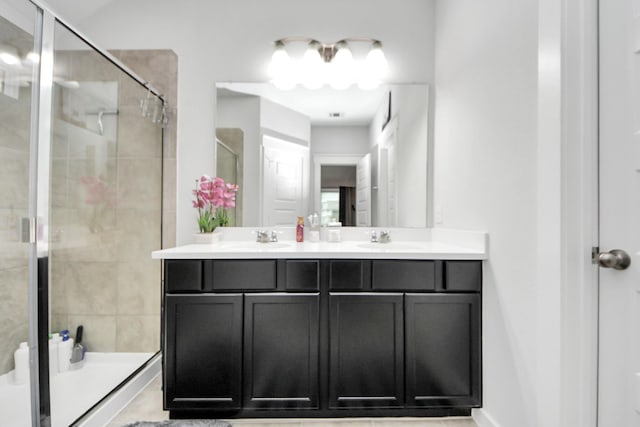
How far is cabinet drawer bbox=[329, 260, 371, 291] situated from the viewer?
5.57ft

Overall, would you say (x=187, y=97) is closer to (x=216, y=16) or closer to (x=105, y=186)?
(x=216, y=16)

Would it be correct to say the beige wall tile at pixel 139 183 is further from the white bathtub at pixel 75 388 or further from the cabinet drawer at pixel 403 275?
the cabinet drawer at pixel 403 275

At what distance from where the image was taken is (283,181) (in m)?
2.35

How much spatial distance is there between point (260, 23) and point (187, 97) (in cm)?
72

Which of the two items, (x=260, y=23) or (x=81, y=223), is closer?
(x=81, y=223)

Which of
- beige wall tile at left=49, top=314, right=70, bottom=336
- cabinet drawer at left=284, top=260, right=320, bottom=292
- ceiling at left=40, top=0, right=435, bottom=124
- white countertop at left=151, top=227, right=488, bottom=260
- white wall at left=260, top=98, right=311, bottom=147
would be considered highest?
ceiling at left=40, top=0, right=435, bottom=124

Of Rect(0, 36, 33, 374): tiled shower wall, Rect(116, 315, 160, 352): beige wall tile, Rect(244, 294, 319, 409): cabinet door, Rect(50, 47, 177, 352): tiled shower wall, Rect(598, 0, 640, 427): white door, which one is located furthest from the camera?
Rect(116, 315, 160, 352): beige wall tile

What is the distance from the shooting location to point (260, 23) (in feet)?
7.73

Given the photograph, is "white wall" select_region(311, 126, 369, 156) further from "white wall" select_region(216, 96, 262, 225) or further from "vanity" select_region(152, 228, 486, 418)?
"vanity" select_region(152, 228, 486, 418)

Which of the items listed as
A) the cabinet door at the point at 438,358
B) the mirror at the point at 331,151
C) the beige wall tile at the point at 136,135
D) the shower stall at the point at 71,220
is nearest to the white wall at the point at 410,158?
the mirror at the point at 331,151

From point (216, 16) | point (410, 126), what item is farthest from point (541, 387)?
point (216, 16)

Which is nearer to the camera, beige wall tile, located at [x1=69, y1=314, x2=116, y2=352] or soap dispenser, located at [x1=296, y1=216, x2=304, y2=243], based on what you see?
beige wall tile, located at [x1=69, y1=314, x2=116, y2=352]

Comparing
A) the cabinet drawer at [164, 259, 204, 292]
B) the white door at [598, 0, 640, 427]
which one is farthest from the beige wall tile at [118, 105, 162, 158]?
the white door at [598, 0, 640, 427]

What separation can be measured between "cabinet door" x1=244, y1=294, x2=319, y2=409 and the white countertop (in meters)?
0.22
